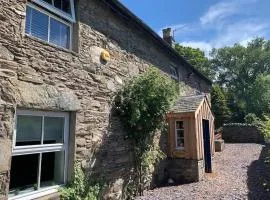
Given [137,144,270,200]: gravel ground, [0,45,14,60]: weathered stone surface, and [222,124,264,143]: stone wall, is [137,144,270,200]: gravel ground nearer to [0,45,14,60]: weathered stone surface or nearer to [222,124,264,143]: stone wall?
[0,45,14,60]: weathered stone surface

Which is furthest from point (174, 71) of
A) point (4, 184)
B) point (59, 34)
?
point (4, 184)

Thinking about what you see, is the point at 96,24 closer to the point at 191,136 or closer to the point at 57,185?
the point at 57,185

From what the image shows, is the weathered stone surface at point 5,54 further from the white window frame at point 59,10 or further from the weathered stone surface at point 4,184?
the weathered stone surface at point 4,184

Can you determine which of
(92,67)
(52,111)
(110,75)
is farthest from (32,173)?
(110,75)

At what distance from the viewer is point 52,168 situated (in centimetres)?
522

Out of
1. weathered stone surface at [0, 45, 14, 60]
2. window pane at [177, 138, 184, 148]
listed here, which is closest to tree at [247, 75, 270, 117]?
window pane at [177, 138, 184, 148]

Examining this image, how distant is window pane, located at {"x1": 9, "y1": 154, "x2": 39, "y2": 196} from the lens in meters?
4.48

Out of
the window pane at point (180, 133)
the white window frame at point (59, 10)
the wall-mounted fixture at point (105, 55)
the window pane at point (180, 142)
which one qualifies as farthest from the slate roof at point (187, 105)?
the white window frame at point (59, 10)

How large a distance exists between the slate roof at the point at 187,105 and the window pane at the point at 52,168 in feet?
17.2

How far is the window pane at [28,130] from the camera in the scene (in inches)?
177

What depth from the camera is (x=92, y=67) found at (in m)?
6.16

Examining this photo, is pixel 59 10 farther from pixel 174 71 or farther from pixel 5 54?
pixel 174 71

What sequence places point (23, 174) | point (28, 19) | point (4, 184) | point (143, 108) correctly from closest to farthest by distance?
point (4, 184) → point (23, 174) → point (28, 19) → point (143, 108)

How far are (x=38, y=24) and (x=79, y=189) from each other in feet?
11.3
